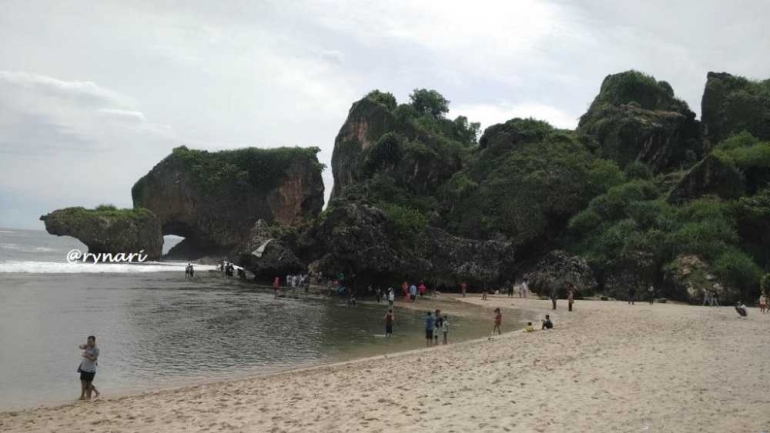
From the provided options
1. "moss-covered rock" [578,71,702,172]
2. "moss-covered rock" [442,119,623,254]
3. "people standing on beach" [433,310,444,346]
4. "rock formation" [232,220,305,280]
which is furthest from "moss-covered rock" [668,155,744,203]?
"rock formation" [232,220,305,280]

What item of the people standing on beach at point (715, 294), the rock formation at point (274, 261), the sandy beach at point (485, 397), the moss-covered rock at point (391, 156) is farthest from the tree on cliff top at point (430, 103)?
the sandy beach at point (485, 397)

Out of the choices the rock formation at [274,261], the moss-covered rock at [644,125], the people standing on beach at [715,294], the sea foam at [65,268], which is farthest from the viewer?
the moss-covered rock at [644,125]

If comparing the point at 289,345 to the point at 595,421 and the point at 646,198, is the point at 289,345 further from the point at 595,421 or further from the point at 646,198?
the point at 646,198

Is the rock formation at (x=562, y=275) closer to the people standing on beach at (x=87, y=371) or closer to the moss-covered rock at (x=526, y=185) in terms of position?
the moss-covered rock at (x=526, y=185)

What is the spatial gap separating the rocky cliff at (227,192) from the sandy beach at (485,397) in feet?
217

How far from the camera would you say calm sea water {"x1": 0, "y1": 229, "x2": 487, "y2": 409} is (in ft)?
49.7

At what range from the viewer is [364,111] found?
7525 cm

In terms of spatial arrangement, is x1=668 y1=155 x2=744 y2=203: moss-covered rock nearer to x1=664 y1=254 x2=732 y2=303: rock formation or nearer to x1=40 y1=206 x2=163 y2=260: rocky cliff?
x1=664 y1=254 x2=732 y2=303: rock formation

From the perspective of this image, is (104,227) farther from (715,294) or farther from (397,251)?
(715,294)

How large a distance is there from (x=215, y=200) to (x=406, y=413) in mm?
73321

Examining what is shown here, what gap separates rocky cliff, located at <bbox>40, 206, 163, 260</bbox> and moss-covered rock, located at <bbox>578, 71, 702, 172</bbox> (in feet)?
184

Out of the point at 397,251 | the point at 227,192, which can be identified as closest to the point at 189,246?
the point at 227,192

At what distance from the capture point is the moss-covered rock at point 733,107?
175ft

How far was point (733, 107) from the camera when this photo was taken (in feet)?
183
